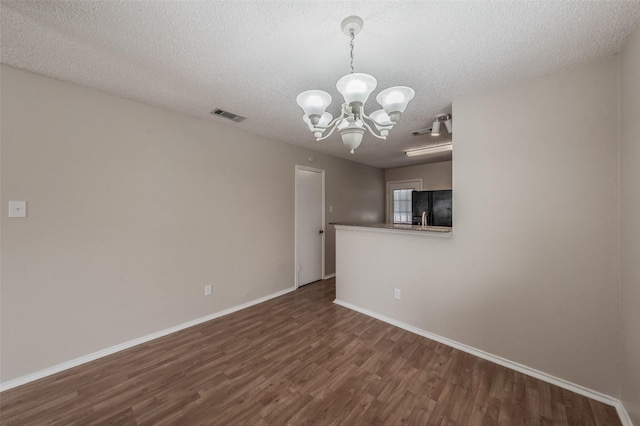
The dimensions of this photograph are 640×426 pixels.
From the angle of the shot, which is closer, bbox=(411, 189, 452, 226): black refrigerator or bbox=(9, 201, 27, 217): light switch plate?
bbox=(9, 201, 27, 217): light switch plate

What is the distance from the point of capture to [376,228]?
9.47 ft

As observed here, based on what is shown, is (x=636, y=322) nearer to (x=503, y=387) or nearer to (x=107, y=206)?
(x=503, y=387)

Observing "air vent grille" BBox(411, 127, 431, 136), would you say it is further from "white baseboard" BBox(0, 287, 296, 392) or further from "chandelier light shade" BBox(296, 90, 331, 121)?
"white baseboard" BBox(0, 287, 296, 392)

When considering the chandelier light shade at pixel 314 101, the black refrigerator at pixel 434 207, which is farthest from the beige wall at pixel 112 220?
the black refrigerator at pixel 434 207

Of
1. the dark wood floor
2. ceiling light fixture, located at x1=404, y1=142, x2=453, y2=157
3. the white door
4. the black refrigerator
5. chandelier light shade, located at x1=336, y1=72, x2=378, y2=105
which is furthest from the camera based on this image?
the black refrigerator

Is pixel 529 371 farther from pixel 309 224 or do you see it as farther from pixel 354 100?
pixel 309 224

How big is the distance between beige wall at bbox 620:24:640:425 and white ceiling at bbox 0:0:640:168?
0.83ft

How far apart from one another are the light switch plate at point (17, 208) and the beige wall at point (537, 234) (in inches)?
138

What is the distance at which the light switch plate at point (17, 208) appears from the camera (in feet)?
5.80

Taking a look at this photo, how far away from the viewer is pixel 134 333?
2.34m

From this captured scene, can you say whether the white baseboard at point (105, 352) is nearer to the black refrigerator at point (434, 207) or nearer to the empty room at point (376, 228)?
the empty room at point (376, 228)

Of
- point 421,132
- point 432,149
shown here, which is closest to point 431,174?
point 432,149

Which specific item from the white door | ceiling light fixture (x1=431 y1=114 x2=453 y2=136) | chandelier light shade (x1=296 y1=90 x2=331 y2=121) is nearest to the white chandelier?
chandelier light shade (x1=296 y1=90 x2=331 y2=121)

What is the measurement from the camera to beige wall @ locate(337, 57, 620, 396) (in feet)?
5.39
